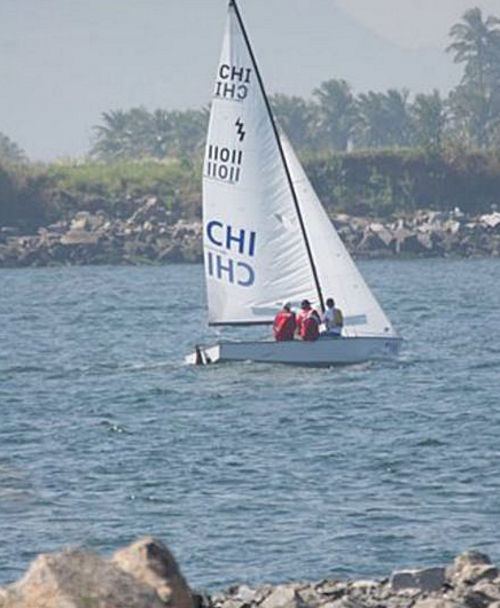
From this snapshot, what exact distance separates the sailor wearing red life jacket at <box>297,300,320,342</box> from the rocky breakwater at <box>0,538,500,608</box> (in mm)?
22828

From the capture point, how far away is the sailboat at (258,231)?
4497cm

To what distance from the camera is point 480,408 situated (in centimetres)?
3912

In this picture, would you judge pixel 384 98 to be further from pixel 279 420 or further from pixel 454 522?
pixel 454 522

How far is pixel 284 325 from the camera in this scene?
43.2 metres

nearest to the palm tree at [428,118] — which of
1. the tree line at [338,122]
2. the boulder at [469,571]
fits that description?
the tree line at [338,122]

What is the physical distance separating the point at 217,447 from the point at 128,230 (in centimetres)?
7571

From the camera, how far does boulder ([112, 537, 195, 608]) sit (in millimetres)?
16031

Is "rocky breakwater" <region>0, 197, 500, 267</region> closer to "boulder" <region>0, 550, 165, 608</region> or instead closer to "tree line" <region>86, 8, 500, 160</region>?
"tree line" <region>86, 8, 500, 160</region>

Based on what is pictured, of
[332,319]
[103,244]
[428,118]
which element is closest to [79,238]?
[103,244]

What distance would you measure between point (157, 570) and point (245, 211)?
29.6 metres

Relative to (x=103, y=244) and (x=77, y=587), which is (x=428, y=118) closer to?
(x=103, y=244)

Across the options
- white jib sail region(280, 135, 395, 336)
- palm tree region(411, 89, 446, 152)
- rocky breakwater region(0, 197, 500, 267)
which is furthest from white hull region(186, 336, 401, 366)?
palm tree region(411, 89, 446, 152)

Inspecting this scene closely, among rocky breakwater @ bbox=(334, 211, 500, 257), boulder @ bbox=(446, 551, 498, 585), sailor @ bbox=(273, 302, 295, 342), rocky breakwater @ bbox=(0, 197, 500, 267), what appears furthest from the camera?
rocky breakwater @ bbox=(334, 211, 500, 257)

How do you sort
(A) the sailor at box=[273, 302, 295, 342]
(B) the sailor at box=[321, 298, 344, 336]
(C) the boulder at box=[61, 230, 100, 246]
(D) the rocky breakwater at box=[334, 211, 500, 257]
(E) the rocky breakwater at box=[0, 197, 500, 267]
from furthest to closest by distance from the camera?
(C) the boulder at box=[61, 230, 100, 246] < (D) the rocky breakwater at box=[334, 211, 500, 257] < (E) the rocky breakwater at box=[0, 197, 500, 267] < (B) the sailor at box=[321, 298, 344, 336] < (A) the sailor at box=[273, 302, 295, 342]
